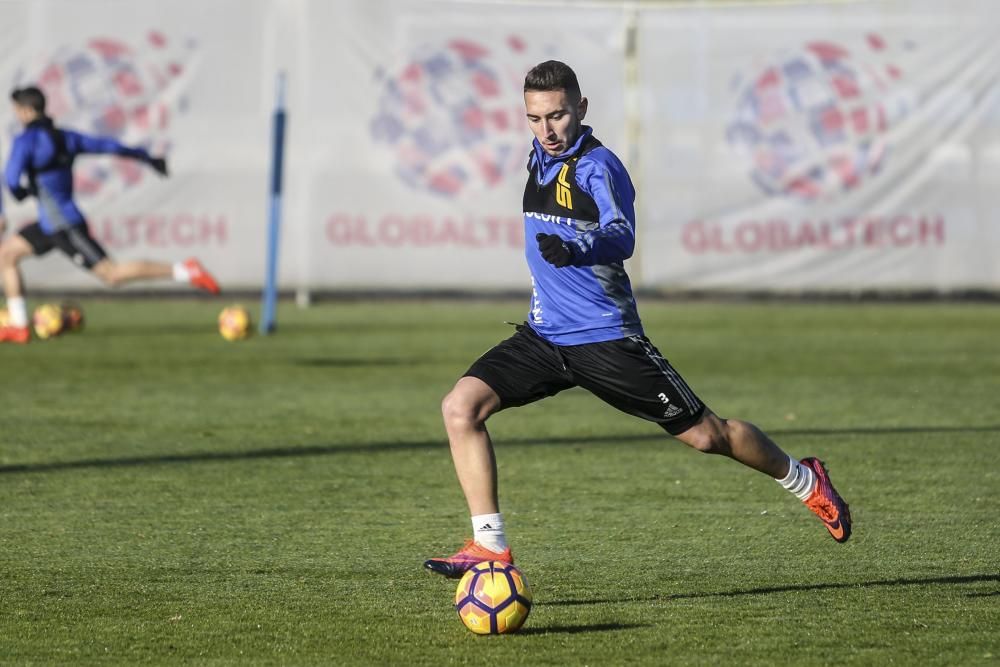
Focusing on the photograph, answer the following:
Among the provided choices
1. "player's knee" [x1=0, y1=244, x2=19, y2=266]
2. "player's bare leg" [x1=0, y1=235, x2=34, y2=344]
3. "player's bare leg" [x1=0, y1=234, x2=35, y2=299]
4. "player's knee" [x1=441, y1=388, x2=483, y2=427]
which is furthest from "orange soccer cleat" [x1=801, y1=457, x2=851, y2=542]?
"player's knee" [x1=0, y1=244, x2=19, y2=266]

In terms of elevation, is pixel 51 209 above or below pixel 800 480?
below

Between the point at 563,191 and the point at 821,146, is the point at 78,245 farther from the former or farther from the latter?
the point at 563,191

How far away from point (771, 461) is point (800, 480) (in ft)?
0.47

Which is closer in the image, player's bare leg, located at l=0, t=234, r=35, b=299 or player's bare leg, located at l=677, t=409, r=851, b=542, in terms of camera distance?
player's bare leg, located at l=677, t=409, r=851, b=542

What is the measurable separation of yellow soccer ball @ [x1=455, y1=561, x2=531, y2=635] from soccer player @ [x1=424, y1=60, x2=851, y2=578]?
Result: 328mm

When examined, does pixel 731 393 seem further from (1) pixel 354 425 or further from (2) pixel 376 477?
(2) pixel 376 477

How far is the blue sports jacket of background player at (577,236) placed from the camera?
19.5 feet

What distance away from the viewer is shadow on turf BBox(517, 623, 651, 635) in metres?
5.54

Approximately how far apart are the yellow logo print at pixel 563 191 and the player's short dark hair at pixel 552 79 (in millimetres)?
267

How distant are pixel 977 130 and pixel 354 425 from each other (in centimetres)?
1161

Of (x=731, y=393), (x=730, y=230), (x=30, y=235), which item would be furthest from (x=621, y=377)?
(x=730, y=230)

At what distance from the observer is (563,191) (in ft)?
19.8

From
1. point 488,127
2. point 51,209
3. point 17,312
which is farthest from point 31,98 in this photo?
point 488,127

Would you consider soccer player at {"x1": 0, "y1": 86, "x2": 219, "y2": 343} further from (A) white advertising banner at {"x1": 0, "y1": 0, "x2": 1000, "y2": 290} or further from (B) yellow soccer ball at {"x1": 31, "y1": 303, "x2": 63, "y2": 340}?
(A) white advertising banner at {"x1": 0, "y1": 0, "x2": 1000, "y2": 290}
